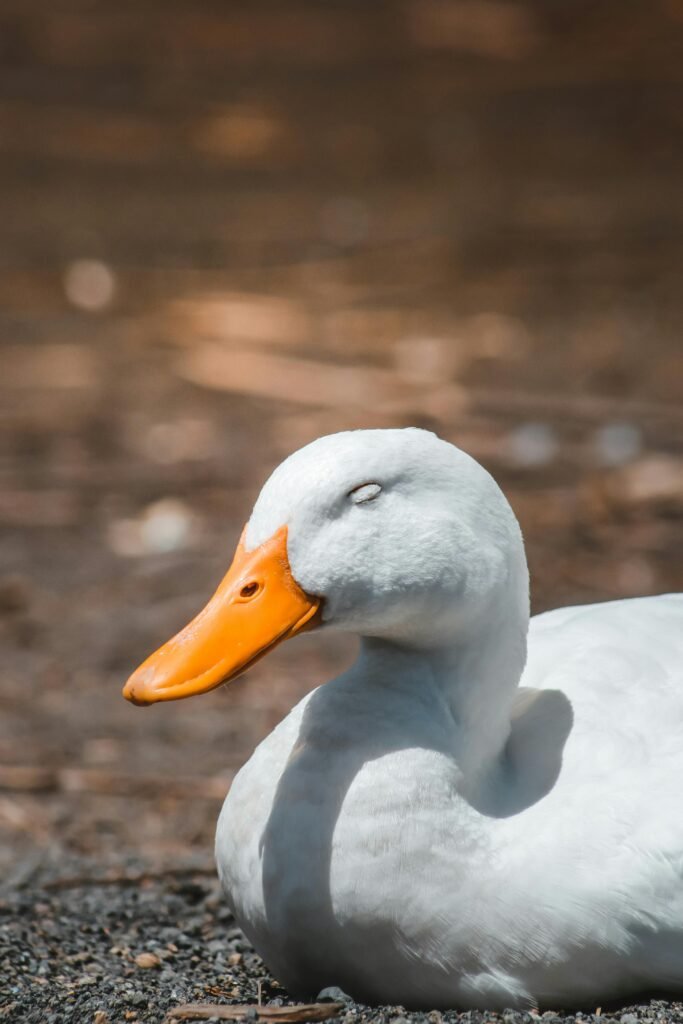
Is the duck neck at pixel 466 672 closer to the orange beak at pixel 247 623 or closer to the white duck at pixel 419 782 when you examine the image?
the white duck at pixel 419 782

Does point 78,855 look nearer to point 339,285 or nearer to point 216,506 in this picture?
point 216,506

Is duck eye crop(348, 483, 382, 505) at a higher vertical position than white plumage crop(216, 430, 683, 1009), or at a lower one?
higher

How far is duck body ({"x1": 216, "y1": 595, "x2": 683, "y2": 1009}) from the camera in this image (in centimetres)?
314

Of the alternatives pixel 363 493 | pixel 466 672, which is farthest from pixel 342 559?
pixel 466 672

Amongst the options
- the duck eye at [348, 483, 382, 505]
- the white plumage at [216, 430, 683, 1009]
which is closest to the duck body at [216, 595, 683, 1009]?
the white plumage at [216, 430, 683, 1009]

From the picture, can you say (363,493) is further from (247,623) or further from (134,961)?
(134,961)

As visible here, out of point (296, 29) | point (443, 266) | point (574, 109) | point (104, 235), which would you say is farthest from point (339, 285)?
point (296, 29)

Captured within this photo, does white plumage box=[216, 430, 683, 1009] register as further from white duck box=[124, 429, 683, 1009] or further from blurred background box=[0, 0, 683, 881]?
blurred background box=[0, 0, 683, 881]

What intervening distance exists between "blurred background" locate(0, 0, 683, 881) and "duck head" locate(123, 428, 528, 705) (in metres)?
1.79

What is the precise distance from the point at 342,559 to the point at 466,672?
0.41 metres

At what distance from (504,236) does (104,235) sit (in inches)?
105

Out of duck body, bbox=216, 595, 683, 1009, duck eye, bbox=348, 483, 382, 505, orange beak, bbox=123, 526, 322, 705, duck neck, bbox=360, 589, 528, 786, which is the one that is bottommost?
duck body, bbox=216, 595, 683, 1009

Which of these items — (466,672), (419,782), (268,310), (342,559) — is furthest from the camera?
(268,310)

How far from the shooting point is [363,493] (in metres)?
3.15
